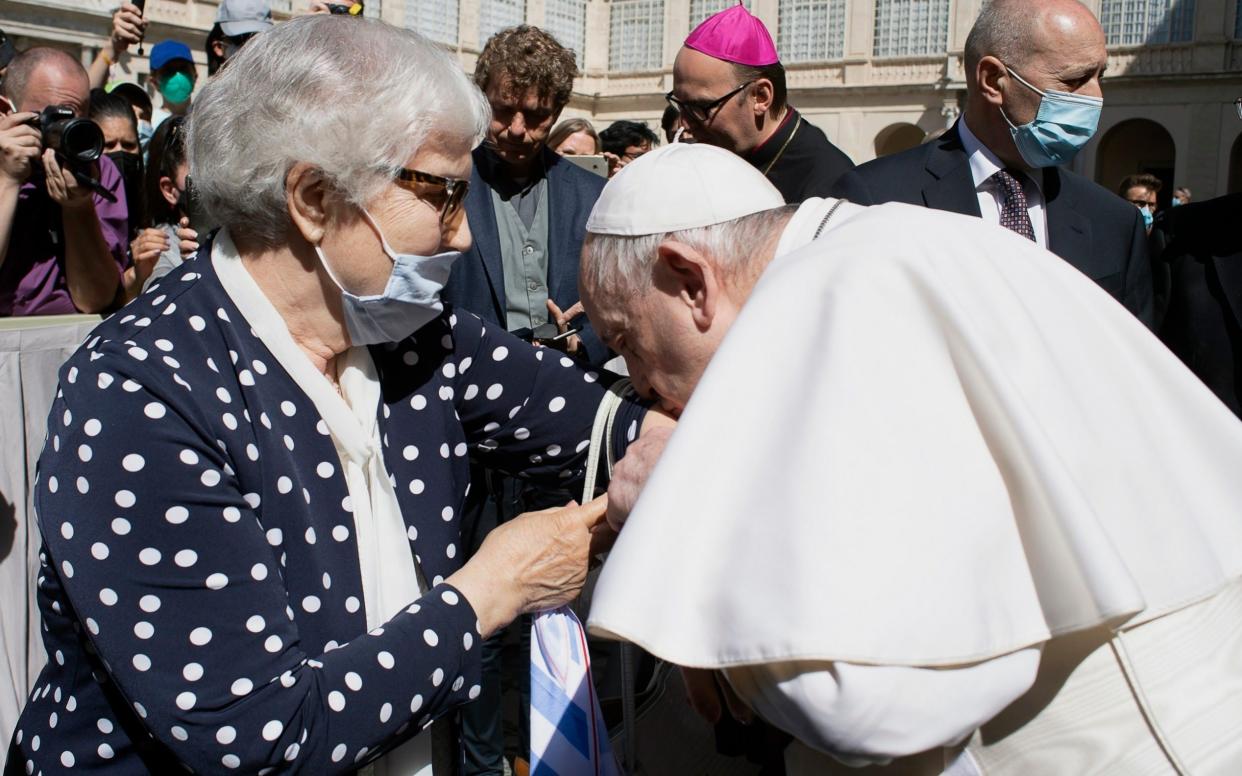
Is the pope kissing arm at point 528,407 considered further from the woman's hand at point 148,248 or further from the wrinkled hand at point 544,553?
the woman's hand at point 148,248

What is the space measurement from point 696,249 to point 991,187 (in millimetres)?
2198

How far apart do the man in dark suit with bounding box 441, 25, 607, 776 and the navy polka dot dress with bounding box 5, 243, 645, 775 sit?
1885mm

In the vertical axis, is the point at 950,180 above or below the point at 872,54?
below

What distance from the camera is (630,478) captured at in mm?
1934

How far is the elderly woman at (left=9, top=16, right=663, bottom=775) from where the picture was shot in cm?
167

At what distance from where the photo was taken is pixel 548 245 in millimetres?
4320

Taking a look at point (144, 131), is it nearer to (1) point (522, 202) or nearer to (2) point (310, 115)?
(1) point (522, 202)

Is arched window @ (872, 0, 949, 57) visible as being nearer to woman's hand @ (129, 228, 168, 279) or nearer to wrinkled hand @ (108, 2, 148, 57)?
wrinkled hand @ (108, 2, 148, 57)

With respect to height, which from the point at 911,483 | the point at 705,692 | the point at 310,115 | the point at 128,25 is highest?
the point at 128,25

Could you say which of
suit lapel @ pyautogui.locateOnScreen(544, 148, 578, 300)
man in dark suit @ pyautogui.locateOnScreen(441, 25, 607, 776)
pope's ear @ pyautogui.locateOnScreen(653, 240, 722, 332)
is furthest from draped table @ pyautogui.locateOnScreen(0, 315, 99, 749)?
pope's ear @ pyautogui.locateOnScreen(653, 240, 722, 332)

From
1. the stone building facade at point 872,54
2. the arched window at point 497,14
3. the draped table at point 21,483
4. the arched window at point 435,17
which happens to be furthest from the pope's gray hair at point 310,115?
the arched window at point 497,14

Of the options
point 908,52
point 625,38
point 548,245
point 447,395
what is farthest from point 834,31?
point 447,395

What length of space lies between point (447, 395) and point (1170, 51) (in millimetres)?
31483

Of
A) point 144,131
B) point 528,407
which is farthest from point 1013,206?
point 144,131
